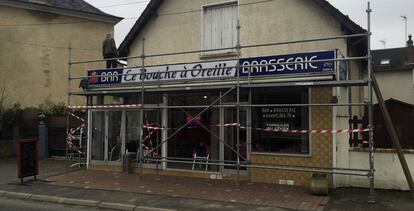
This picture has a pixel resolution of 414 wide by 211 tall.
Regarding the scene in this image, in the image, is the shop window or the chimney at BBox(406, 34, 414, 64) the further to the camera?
the chimney at BBox(406, 34, 414, 64)

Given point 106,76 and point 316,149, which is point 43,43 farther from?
point 316,149

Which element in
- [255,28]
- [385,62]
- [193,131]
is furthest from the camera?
[385,62]

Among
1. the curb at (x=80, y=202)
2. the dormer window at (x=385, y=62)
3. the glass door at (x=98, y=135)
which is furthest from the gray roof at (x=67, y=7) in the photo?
the dormer window at (x=385, y=62)

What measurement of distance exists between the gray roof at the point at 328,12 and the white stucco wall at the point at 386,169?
3.45 m

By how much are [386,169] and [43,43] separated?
63.6ft

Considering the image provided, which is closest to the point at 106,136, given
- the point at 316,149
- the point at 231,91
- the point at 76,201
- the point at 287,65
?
the point at 76,201

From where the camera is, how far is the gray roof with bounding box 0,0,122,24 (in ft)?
75.4

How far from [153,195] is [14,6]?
16.6 meters

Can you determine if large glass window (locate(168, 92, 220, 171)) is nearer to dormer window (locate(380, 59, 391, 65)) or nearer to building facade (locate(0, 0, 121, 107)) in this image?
building facade (locate(0, 0, 121, 107))

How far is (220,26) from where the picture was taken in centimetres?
1429

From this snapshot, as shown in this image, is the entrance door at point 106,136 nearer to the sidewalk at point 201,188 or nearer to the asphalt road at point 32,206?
the sidewalk at point 201,188

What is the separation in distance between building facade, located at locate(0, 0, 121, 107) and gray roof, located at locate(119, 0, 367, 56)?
9.18m

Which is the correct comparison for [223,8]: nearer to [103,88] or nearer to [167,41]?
[167,41]

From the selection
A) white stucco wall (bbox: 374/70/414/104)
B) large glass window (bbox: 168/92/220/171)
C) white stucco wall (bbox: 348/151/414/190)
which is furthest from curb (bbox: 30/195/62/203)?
white stucco wall (bbox: 374/70/414/104)
